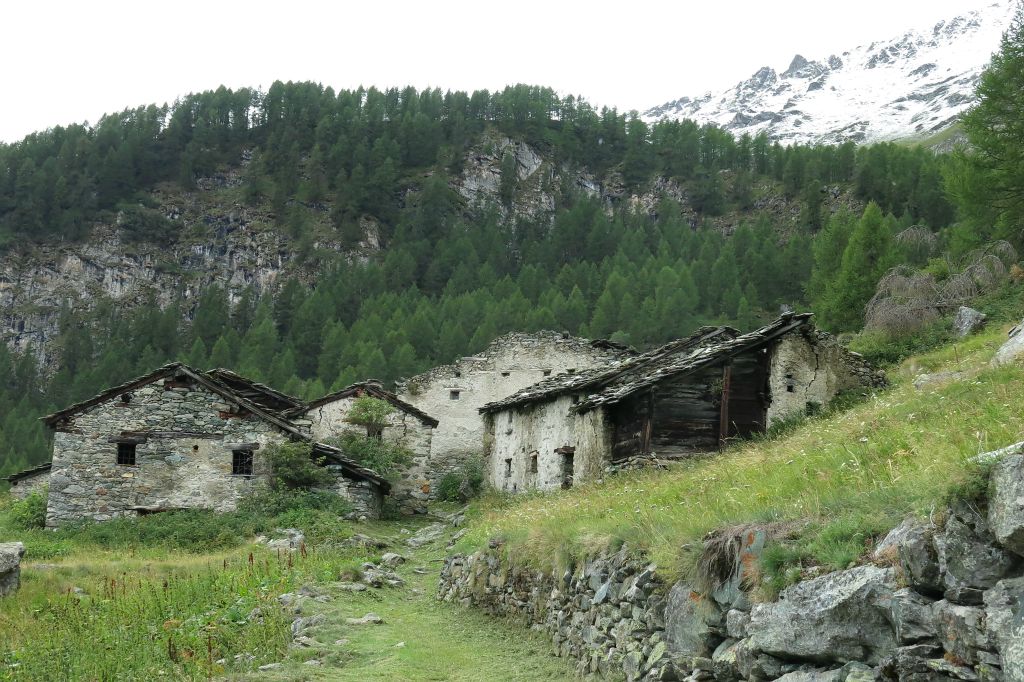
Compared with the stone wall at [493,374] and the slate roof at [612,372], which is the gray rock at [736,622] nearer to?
the slate roof at [612,372]

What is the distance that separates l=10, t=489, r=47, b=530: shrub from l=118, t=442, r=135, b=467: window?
2.63 m

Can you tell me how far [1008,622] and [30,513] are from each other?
87.0ft

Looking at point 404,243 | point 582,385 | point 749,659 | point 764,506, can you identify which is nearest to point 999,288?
point 582,385

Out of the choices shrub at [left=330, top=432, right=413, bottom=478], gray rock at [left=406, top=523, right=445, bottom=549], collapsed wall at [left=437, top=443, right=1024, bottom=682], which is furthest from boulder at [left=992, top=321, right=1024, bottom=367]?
shrub at [left=330, top=432, right=413, bottom=478]

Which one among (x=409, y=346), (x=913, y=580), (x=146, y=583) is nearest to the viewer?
(x=913, y=580)

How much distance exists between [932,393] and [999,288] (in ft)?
60.1

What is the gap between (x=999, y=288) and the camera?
94.5ft

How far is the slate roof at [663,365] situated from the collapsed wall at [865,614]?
38.5 ft

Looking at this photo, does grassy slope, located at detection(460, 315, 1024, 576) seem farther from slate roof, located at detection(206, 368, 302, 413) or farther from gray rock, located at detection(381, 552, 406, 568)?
slate roof, located at detection(206, 368, 302, 413)

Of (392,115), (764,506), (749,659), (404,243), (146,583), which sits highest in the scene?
(392,115)

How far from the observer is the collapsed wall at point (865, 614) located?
14.6 feet

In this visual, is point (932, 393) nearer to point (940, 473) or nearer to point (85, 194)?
point (940, 473)

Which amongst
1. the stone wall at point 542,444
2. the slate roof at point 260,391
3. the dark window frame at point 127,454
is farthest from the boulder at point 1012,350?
the slate roof at point 260,391

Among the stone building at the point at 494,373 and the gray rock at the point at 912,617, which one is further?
the stone building at the point at 494,373
